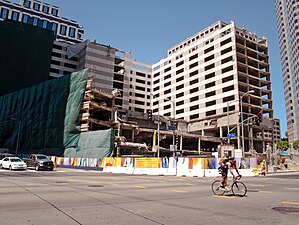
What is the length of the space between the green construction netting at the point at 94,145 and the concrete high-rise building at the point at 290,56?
91.2 meters

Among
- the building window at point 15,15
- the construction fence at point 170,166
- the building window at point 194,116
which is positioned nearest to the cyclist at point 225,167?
the construction fence at point 170,166

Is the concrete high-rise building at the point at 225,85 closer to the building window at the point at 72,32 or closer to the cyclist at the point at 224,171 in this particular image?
the cyclist at the point at 224,171

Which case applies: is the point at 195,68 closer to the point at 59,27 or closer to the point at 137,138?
the point at 137,138

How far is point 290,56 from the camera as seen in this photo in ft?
392

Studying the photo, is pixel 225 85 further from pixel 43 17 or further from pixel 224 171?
pixel 43 17

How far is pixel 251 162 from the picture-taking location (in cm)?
3303

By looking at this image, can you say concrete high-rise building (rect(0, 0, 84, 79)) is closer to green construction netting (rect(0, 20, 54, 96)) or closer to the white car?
green construction netting (rect(0, 20, 54, 96))

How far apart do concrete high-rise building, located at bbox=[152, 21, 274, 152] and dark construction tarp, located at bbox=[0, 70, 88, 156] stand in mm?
33954

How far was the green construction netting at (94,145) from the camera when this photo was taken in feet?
129

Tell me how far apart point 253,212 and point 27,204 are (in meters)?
6.85

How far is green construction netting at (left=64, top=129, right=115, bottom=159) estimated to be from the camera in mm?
39312

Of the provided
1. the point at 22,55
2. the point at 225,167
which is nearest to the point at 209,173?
the point at 225,167

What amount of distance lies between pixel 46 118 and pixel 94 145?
16.9 m

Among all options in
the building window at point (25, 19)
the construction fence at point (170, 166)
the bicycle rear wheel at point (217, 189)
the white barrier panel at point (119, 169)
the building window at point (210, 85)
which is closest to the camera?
the bicycle rear wheel at point (217, 189)
